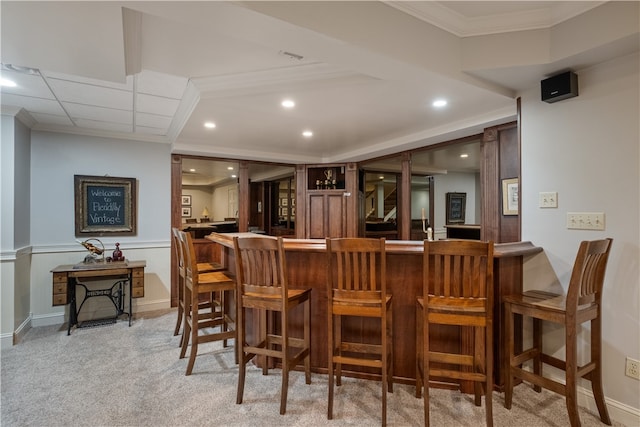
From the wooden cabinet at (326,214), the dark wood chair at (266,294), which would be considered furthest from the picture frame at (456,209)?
the dark wood chair at (266,294)

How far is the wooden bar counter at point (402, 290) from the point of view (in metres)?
2.39

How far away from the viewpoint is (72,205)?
4023 millimetres

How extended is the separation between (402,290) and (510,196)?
160cm

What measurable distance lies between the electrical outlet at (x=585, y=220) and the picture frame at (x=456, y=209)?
2776mm

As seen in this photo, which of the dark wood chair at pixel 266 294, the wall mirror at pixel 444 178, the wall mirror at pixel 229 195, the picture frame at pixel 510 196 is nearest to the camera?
the dark wood chair at pixel 266 294

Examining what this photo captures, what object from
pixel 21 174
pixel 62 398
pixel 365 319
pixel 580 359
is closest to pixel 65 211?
pixel 21 174

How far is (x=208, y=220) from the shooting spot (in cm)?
486

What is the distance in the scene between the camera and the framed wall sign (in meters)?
3.11

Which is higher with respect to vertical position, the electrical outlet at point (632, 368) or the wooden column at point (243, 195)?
the wooden column at point (243, 195)

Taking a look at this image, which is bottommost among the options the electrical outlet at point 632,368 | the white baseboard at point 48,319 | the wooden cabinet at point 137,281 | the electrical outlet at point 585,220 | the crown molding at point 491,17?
the white baseboard at point 48,319

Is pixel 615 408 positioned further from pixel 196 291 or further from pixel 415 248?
pixel 196 291

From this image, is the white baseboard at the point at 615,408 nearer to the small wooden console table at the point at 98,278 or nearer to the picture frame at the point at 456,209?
the picture frame at the point at 456,209

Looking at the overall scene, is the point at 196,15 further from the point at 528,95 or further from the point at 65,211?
the point at 65,211

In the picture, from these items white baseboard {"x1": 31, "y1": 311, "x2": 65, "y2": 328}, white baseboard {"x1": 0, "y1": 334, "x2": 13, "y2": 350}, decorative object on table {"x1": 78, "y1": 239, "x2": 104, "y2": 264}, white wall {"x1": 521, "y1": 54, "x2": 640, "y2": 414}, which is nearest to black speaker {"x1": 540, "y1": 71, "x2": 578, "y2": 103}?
white wall {"x1": 521, "y1": 54, "x2": 640, "y2": 414}
